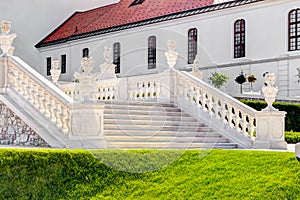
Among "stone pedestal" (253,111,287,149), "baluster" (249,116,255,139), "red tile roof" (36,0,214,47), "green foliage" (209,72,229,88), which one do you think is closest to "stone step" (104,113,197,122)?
"baluster" (249,116,255,139)

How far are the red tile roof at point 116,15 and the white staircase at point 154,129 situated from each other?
2095cm

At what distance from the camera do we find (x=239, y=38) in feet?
129

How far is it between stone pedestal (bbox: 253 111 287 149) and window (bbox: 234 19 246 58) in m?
20.5

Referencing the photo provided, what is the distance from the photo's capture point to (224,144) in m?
19.0

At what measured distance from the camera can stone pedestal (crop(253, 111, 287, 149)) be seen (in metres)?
18.6

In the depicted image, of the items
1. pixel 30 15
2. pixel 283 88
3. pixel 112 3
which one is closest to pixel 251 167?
pixel 283 88

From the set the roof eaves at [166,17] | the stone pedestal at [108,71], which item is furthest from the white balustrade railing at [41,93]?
the roof eaves at [166,17]

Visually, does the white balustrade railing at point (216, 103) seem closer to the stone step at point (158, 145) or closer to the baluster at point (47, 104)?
the stone step at point (158, 145)

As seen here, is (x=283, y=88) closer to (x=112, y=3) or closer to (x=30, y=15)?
(x=30, y=15)

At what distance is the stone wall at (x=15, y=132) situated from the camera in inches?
687

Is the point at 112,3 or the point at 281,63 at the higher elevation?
the point at 112,3

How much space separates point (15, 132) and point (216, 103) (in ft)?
20.7

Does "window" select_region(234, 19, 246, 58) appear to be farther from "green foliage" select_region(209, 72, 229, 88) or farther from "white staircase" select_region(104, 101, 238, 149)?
"white staircase" select_region(104, 101, 238, 149)

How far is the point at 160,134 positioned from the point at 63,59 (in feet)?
100
